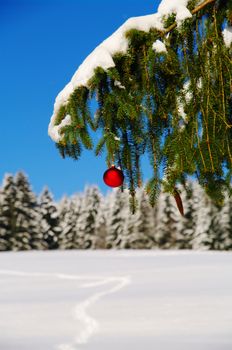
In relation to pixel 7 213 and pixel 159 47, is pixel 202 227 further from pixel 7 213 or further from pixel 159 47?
pixel 159 47

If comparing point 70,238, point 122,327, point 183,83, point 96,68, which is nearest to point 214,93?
point 183,83

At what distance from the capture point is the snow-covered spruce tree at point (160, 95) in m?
2.26

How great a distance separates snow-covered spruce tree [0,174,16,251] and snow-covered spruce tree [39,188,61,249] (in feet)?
17.6

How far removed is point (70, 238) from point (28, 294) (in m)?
43.8

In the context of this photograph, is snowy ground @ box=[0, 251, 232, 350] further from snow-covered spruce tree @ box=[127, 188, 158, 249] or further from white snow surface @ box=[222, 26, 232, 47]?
snow-covered spruce tree @ box=[127, 188, 158, 249]

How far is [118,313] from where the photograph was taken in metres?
12.1

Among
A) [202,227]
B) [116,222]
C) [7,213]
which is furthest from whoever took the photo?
[116,222]

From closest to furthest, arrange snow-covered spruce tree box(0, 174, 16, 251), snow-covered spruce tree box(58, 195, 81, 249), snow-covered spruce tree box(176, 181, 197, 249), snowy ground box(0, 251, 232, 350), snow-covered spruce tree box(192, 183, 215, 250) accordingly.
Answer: snowy ground box(0, 251, 232, 350) → snow-covered spruce tree box(192, 183, 215, 250) → snow-covered spruce tree box(0, 174, 16, 251) → snow-covered spruce tree box(176, 181, 197, 249) → snow-covered spruce tree box(58, 195, 81, 249)

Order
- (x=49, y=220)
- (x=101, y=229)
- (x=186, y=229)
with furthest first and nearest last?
(x=101, y=229), (x=49, y=220), (x=186, y=229)

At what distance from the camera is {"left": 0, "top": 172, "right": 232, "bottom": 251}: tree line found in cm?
5131

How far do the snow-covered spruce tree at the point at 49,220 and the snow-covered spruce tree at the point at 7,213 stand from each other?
17.6 feet

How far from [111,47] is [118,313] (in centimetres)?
1062

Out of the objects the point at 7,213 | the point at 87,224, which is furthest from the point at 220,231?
the point at 7,213

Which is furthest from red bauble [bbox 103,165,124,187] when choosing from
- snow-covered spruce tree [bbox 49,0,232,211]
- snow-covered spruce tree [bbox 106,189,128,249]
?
snow-covered spruce tree [bbox 106,189,128,249]
